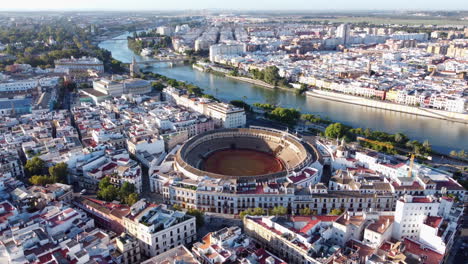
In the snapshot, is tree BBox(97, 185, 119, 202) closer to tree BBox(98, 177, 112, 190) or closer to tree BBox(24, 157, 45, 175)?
tree BBox(98, 177, 112, 190)

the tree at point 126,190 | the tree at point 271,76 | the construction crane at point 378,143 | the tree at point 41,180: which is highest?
the tree at point 271,76

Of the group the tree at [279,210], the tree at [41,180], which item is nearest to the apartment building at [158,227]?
the tree at [279,210]

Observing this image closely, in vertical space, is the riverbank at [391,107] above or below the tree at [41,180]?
below

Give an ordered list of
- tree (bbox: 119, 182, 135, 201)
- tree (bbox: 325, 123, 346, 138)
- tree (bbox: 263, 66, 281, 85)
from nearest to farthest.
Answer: tree (bbox: 119, 182, 135, 201)
tree (bbox: 325, 123, 346, 138)
tree (bbox: 263, 66, 281, 85)

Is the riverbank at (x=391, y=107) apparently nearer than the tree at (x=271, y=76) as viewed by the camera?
Yes

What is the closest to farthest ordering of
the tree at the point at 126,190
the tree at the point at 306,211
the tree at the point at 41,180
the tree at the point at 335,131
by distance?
the tree at the point at 306,211, the tree at the point at 126,190, the tree at the point at 41,180, the tree at the point at 335,131

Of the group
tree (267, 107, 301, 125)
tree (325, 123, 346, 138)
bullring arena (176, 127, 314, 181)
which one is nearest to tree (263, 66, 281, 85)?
tree (267, 107, 301, 125)

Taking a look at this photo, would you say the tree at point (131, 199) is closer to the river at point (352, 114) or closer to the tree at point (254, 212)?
the tree at point (254, 212)
